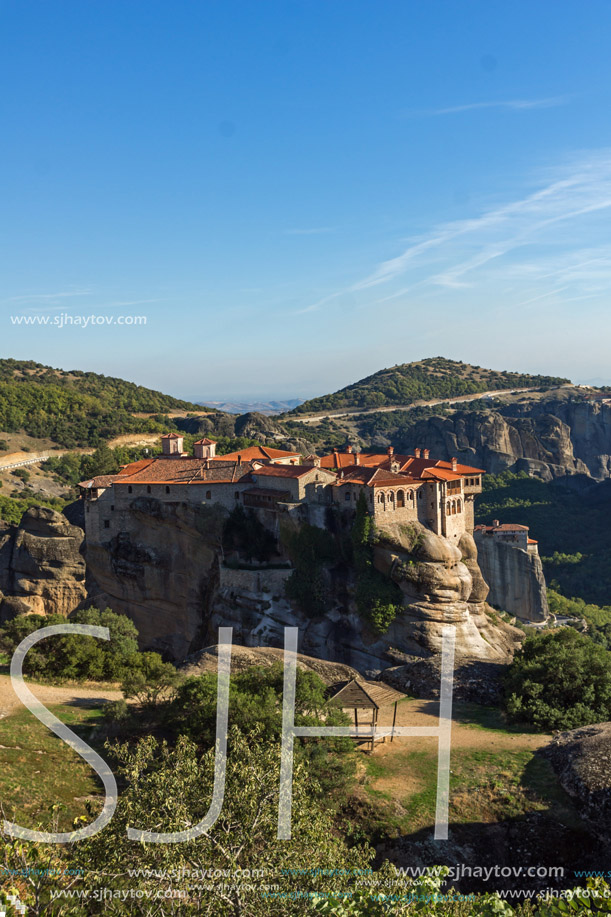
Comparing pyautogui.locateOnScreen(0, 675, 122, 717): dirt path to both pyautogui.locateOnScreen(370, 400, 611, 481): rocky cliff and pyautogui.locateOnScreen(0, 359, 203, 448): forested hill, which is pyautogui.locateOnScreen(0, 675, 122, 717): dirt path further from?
pyautogui.locateOnScreen(370, 400, 611, 481): rocky cliff

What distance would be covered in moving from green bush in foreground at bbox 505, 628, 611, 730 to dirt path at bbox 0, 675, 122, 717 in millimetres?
14862

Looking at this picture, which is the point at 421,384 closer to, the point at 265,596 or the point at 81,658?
the point at 265,596

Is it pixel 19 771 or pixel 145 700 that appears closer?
pixel 19 771

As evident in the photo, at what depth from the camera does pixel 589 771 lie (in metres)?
16.4

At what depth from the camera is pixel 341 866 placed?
12.0 metres

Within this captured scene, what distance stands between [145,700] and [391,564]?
62.1 feet

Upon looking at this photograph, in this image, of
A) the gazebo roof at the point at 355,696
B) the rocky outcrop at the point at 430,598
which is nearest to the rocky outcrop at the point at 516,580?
the rocky outcrop at the point at 430,598

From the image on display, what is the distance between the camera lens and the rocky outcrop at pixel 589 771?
1537 centimetres

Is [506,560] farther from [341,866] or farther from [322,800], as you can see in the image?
[341,866]

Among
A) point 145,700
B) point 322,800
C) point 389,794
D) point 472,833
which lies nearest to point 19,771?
point 145,700

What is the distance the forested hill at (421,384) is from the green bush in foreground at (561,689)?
13474 cm

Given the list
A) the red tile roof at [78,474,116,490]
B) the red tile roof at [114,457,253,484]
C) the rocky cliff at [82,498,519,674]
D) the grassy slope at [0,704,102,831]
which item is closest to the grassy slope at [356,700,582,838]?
the grassy slope at [0,704,102,831]

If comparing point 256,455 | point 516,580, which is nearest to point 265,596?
point 256,455

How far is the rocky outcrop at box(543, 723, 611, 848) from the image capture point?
Answer: 15.4 meters
